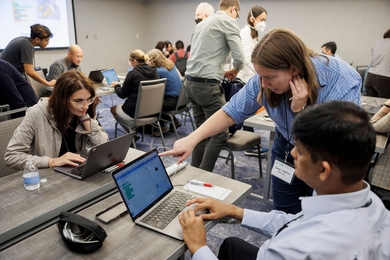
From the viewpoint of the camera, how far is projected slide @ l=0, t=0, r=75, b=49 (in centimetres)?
655

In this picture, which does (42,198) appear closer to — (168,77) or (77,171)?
(77,171)

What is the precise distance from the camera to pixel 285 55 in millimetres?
1146

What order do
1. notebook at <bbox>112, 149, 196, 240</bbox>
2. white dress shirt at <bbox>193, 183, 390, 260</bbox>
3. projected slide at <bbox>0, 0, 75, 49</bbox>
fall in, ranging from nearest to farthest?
white dress shirt at <bbox>193, 183, 390, 260</bbox> < notebook at <bbox>112, 149, 196, 240</bbox> < projected slide at <bbox>0, 0, 75, 49</bbox>

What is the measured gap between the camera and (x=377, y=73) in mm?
4398

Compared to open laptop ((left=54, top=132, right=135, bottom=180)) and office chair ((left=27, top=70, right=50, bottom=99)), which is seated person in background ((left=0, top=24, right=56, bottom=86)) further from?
open laptop ((left=54, top=132, right=135, bottom=180))

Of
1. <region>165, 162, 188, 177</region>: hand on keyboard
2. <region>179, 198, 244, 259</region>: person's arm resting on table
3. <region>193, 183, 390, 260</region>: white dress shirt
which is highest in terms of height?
<region>193, 183, 390, 260</region>: white dress shirt

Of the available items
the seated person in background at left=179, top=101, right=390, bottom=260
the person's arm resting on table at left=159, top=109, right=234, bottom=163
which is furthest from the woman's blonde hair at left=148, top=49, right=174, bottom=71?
the seated person in background at left=179, top=101, right=390, bottom=260

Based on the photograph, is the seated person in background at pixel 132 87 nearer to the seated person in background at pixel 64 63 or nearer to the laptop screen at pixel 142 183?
the seated person in background at pixel 64 63

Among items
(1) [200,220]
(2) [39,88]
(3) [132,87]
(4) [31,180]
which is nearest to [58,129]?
(4) [31,180]

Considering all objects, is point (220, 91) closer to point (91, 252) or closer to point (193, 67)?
point (193, 67)

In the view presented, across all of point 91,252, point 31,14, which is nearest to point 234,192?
point 91,252

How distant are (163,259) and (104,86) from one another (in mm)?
3509

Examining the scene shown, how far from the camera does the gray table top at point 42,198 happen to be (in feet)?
3.66

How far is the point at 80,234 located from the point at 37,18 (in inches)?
291
